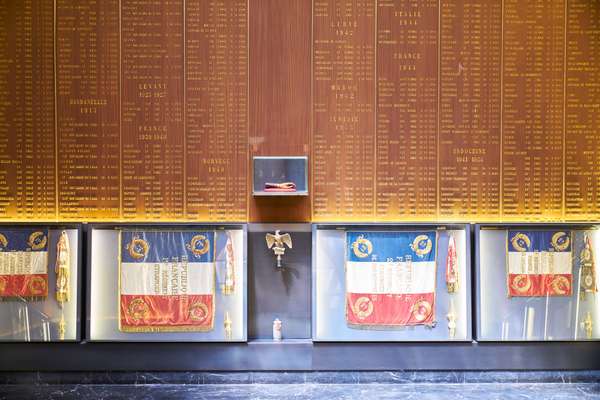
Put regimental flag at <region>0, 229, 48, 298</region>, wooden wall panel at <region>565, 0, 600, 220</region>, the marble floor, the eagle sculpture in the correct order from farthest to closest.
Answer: wooden wall panel at <region>565, 0, 600, 220</region>
the eagle sculpture
regimental flag at <region>0, 229, 48, 298</region>
the marble floor

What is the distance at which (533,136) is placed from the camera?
5.84m

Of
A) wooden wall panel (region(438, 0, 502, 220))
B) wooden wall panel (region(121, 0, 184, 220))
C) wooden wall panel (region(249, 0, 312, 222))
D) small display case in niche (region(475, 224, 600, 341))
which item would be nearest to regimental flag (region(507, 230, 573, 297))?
small display case in niche (region(475, 224, 600, 341))

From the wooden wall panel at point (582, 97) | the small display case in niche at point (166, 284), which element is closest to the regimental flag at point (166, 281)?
the small display case in niche at point (166, 284)

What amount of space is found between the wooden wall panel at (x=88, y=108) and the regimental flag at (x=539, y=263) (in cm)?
407

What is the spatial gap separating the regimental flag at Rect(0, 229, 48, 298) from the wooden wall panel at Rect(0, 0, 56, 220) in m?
0.24

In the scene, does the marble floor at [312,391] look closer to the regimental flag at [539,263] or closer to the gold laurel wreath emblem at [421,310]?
the gold laurel wreath emblem at [421,310]

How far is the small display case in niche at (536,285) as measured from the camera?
18.6 ft

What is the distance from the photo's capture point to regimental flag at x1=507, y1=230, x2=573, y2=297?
18.6 feet

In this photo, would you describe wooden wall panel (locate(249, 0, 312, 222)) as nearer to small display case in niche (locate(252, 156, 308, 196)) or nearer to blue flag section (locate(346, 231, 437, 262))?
small display case in niche (locate(252, 156, 308, 196))

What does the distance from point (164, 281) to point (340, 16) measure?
10.6 feet

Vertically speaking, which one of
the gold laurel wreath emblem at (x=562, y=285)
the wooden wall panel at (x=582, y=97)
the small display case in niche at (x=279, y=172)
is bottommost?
the gold laurel wreath emblem at (x=562, y=285)

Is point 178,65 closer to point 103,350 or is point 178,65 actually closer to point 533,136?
point 103,350

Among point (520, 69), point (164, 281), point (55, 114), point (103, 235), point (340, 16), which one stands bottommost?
point (164, 281)

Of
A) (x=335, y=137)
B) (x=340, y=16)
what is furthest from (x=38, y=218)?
(x=340, y=16)
